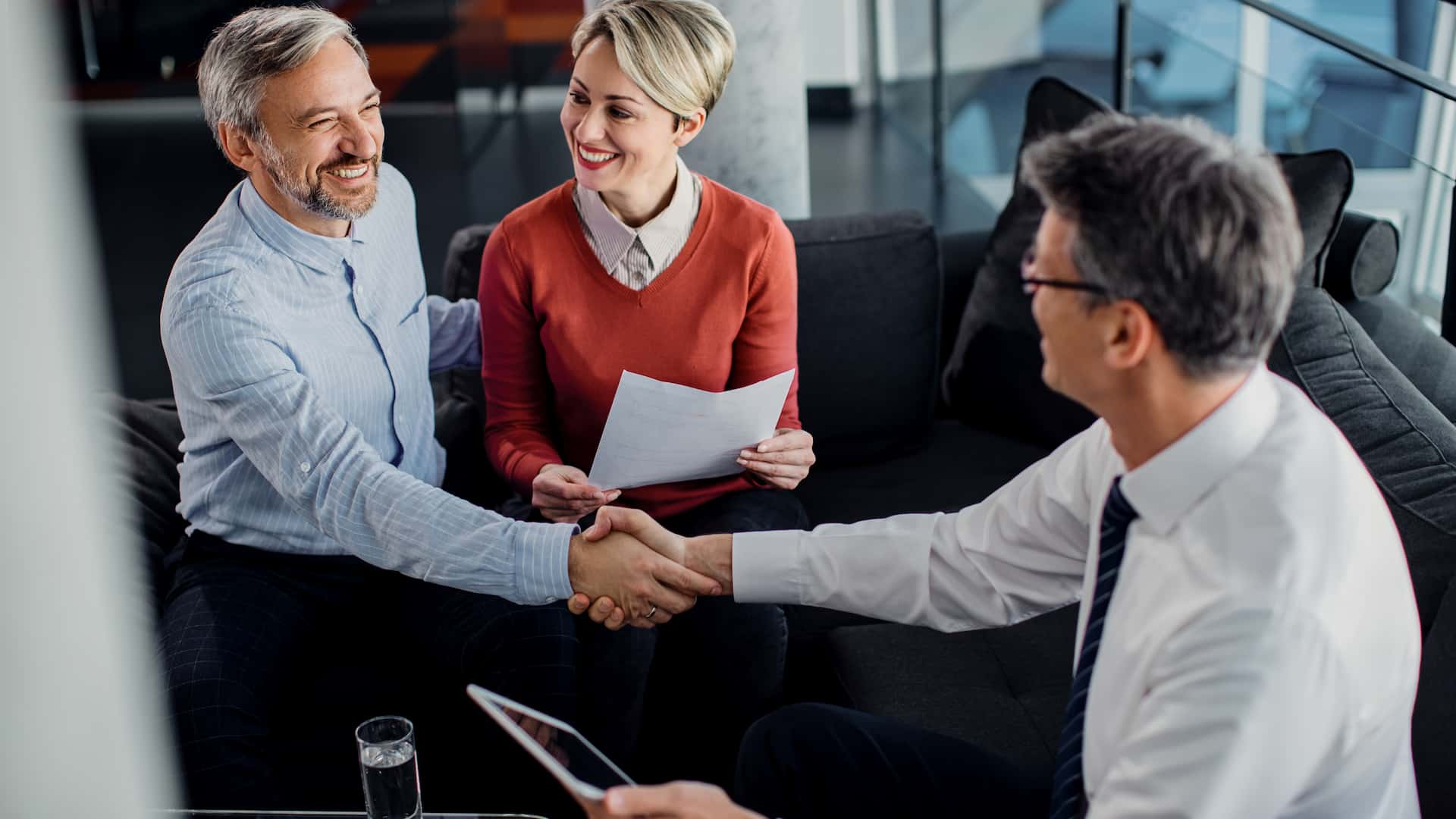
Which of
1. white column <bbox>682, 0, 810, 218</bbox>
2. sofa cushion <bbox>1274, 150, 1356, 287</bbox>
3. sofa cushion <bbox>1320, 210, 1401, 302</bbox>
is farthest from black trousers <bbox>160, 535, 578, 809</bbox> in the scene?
sofa cushion <bbox>1320, 210, 1401, 302</bbox>

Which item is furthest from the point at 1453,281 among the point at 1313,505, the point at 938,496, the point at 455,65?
the point at 455,65

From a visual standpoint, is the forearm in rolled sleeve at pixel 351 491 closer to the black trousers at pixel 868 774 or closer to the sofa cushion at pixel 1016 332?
the black trousers at pixel 868 774

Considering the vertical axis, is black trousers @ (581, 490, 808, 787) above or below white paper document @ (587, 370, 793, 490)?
below

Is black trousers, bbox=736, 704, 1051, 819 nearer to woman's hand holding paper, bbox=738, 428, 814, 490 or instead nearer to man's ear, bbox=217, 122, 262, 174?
woman's hand holding paper, bbox=738, 428, 814, 490

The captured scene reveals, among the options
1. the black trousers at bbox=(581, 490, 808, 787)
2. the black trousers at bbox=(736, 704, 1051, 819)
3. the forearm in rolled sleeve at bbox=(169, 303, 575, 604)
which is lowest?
the black trousers at bbox=(581, 490, 808, 787)

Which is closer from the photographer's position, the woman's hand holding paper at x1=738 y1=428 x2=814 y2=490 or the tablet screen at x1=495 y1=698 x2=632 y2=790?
the tablet screen at x1=495 y1=698 x2=632 y2=790

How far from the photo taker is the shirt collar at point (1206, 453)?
107 cm

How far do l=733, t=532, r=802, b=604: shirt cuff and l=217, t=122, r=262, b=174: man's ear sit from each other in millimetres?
A: 849

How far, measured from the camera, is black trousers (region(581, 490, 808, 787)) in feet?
6.16

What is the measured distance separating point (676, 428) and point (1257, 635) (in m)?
0.94

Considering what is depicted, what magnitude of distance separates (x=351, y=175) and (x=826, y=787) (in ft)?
3.50

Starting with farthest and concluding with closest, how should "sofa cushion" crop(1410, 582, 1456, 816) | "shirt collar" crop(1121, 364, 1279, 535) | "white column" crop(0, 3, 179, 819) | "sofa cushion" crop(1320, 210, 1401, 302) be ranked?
"sofa cushion" crop(1320, 210, 1401, 302), "sofa cushion" crop(1410, 582, 1456, 816), "shirt collar" crop(1121, 364, 1279, 535), "white column" crop(0, 3, 179, 819)

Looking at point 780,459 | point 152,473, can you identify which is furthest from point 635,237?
point 152,473

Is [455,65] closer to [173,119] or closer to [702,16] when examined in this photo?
[173,119]
